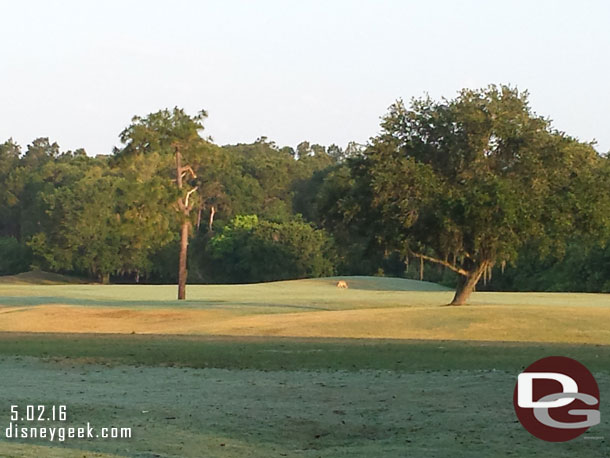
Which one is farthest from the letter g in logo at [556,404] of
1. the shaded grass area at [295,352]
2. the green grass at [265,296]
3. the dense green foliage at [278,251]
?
the dense green foliage at [278,251]

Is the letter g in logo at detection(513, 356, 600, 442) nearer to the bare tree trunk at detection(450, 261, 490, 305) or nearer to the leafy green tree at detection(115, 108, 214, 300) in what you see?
the bare tree trunk at detection(450, 261, 490, 305)

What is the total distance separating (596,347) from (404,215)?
9.69 metres

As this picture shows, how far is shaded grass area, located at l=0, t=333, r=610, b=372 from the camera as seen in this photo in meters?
21.6

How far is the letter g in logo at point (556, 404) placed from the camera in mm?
12516

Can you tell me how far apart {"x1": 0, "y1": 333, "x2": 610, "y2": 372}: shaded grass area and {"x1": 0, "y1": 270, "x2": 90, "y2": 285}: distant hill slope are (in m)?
70.3

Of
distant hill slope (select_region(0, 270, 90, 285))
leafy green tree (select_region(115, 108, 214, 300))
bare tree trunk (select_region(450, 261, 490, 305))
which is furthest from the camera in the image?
distant hill slope (select_region(0, 270, 90, 285))

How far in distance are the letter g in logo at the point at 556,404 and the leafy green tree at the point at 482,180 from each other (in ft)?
53.8

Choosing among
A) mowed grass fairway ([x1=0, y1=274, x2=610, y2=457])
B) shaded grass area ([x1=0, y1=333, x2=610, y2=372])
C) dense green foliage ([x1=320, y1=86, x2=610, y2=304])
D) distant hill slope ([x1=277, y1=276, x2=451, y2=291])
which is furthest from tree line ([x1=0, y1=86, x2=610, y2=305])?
shaded grass area ([x1=0, y1=333, x2=610, y2=372])

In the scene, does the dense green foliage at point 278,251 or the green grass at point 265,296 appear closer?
the green grass at point 265,296

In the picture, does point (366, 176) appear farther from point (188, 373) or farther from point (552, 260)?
point (552, 260)

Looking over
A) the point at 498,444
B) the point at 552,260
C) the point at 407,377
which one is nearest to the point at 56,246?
the point at 552,260

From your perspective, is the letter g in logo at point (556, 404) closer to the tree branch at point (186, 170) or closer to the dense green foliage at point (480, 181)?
the dense green foliage at point (480, 181)

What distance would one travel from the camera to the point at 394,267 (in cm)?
9694

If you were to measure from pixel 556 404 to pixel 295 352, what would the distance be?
11885 millimetres
